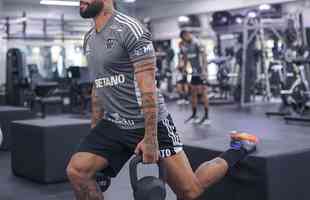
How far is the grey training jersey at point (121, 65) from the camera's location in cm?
228

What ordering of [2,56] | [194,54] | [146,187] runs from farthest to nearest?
[2,56] → [194,54] → [146,187]

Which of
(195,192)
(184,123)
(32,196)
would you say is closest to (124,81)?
(195,192)

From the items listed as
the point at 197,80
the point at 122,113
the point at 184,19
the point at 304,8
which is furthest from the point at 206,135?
the point at 184,19

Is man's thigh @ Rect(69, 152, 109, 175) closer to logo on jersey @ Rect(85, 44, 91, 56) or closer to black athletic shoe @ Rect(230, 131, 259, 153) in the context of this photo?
logo on jersey @ Rect(85, 44, 91, 56)

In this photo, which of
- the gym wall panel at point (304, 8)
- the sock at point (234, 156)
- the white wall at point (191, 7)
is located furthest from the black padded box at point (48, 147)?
the white wall at point (191, 7)

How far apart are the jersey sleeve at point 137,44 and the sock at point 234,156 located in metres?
0.81

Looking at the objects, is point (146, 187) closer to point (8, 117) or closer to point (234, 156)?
point (234, 156)

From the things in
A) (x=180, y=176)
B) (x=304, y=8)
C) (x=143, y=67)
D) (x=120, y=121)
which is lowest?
(x=180, y=176)

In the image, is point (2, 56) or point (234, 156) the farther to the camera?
point (2, 56)

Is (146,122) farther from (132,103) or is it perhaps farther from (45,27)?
(45,27)

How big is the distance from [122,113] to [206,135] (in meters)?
4.87

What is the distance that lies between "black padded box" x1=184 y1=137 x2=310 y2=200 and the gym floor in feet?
0.55

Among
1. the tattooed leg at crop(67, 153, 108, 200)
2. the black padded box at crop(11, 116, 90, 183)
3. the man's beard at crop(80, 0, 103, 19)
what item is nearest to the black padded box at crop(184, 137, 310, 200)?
the tattooed leg at crop(67, 153, 108, 200)

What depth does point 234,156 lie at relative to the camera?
9.00 feet
